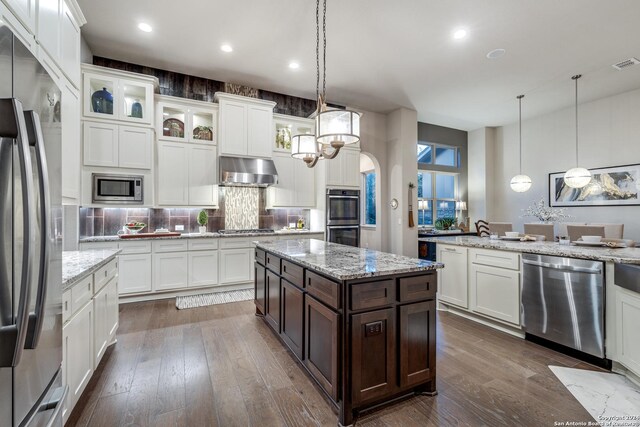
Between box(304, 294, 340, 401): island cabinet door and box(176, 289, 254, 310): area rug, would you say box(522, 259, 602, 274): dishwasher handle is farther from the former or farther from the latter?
box(176, 289, 254, 310): area rug

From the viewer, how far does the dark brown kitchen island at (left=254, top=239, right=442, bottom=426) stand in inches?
71.1

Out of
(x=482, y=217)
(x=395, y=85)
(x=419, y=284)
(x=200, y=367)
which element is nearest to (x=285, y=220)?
(x=395, y=85)

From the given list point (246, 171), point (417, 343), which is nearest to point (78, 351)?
point (417, 343)

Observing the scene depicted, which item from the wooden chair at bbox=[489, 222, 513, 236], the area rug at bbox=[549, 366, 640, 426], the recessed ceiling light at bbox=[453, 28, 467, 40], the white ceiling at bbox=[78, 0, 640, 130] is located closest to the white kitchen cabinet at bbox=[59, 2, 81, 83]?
the white ceiling at bbox=[78, 0, 640, 130]

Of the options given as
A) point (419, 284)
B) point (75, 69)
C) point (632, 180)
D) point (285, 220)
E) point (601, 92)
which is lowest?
point (419, 284)

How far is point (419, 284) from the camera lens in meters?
2.03

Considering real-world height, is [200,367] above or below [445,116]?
below

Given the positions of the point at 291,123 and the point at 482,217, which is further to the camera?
the point at 482,217

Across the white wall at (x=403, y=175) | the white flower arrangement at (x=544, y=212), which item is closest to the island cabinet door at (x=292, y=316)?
the white wall at (x=403, y=175)

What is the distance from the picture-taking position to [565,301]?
273cm

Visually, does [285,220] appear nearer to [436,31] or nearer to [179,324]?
[179,324]

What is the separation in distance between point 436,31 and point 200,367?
4.42 metres

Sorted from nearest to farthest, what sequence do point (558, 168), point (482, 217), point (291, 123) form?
point (291, 123)
point (558, 168)
point (482, 217)

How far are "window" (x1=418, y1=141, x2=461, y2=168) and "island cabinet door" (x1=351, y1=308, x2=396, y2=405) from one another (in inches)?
247
